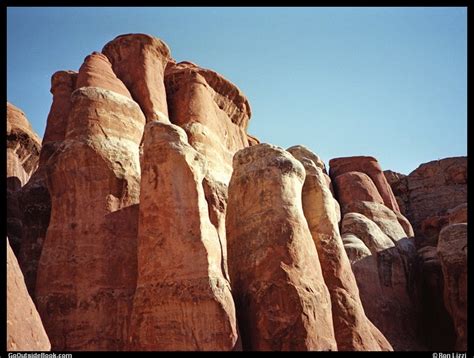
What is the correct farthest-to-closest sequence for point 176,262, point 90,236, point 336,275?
point 336,275 < point 90,236 < point 176,262

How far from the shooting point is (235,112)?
1072 inches

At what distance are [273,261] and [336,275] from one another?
320 centimetres

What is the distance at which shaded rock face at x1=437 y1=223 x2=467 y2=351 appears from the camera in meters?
19.0

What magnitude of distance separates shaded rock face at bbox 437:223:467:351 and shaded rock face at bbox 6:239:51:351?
14926 millimetres

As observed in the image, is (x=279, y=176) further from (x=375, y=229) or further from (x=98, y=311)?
(x=375, y=229)

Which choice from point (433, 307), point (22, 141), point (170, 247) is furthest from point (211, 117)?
point (433, 307)

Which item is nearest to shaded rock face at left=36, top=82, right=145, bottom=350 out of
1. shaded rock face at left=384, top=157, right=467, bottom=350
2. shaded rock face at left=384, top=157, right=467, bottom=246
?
shaded rock face at left=384, top=157, right=467, bottom=350

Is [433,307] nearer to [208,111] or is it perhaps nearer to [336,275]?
[336,275]

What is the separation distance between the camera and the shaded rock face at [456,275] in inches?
748

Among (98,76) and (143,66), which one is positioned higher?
(143,66)

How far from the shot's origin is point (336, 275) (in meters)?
15.8

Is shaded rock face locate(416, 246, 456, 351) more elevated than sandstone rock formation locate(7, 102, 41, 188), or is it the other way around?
sandstone rock formation locate(7, 102, 41, 188)

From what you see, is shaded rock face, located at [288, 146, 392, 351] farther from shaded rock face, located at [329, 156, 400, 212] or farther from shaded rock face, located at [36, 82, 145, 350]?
shaded rock face, located at [329, 156, 400, 212]
